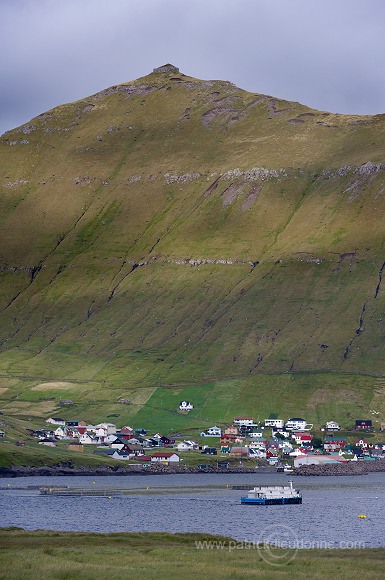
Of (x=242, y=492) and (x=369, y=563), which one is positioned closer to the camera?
(x=369, y=563)

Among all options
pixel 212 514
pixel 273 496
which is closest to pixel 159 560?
pixel 212 514

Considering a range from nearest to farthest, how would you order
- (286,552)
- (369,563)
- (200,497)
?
1. (369,563)
2. (286,552)
3. (200,497)

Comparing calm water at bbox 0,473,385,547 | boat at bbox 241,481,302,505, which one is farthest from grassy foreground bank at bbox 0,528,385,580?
boat at bbox 241,481,302,505

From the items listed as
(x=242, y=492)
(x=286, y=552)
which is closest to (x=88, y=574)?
(x=286, y=552)

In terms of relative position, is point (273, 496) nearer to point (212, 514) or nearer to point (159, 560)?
point (212, 514)

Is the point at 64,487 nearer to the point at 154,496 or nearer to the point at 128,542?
the point at 154,496
